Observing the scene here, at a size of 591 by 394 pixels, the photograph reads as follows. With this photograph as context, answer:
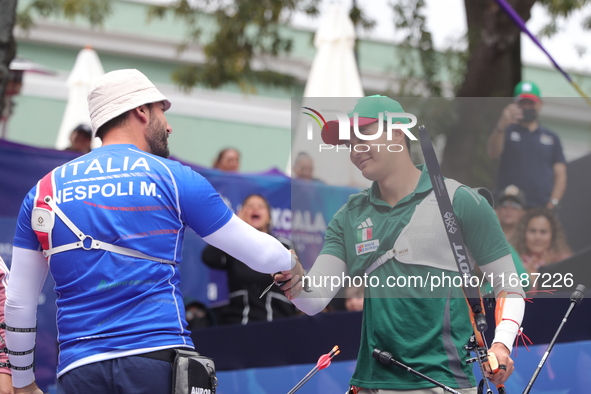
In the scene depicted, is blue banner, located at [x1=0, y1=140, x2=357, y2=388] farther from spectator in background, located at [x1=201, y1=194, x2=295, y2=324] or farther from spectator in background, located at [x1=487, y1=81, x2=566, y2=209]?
spectator in background, located at [x1=487, y1=81, x2=566, y2=209]

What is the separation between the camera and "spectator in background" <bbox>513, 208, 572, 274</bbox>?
150 inches

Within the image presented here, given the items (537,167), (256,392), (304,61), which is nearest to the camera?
(537,167)

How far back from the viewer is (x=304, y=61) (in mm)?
21688

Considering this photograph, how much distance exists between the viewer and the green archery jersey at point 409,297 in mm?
3426

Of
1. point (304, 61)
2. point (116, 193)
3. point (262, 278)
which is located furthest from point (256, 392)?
point (304, 61)

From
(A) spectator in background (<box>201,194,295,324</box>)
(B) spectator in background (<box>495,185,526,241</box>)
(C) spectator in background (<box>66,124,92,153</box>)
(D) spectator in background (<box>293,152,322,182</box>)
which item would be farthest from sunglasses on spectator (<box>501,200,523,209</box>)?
(C) spectator in background (<box>66,124,92,153</box>)

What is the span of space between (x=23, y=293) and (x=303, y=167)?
1.34 metres

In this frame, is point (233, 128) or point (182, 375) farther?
point (233, 128)

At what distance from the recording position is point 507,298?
3477 mm

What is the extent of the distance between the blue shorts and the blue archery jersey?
30mm

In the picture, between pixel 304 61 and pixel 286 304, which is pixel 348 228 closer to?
pixel 286 304

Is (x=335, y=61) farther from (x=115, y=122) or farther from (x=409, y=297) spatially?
(x=115, y=122)

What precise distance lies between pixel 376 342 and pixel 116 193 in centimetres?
126

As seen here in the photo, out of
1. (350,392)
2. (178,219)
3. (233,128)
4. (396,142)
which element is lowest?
(350,392)
